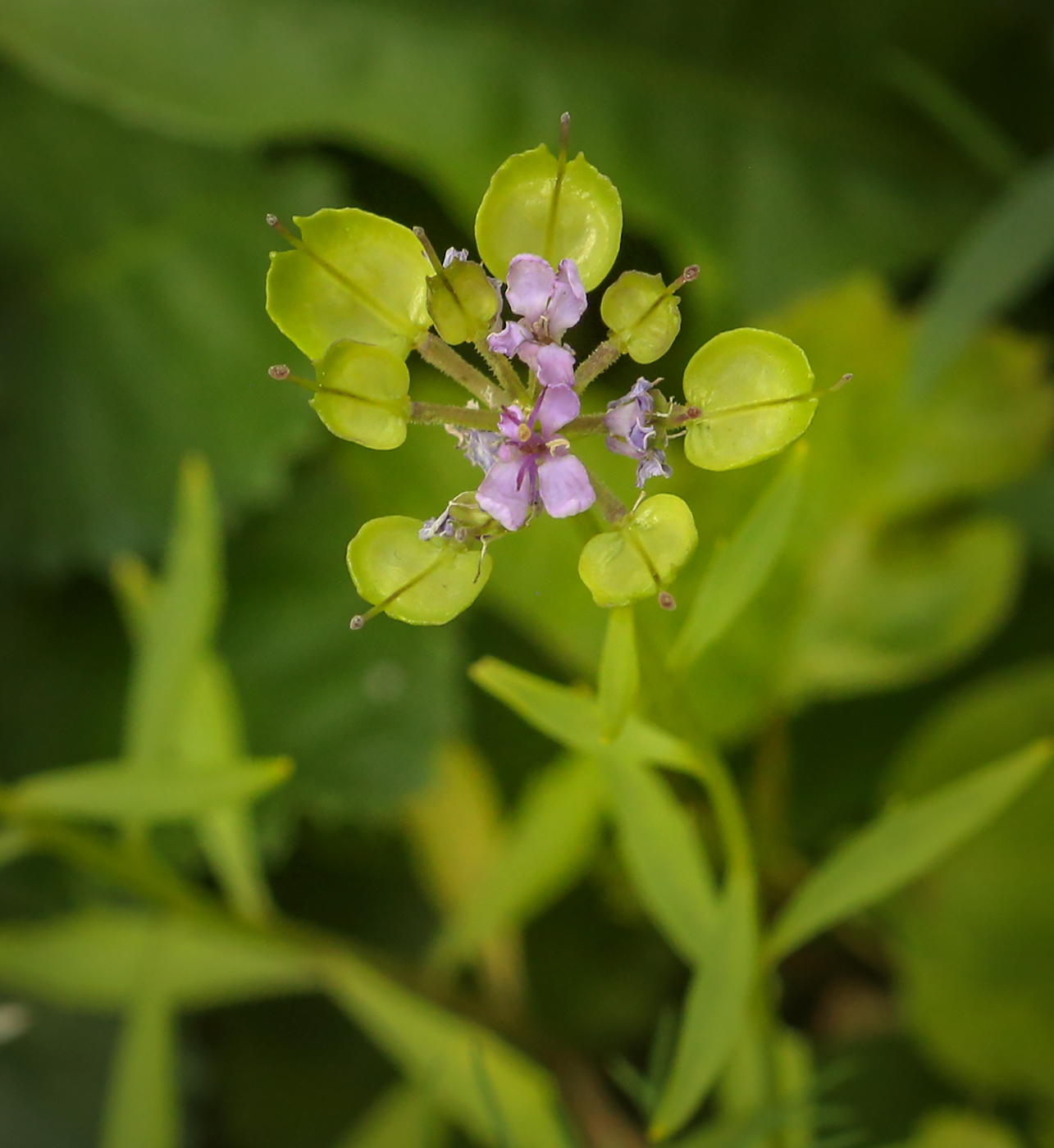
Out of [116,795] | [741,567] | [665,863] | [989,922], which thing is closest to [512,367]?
[741,567]

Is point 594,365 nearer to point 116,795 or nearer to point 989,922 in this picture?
point 116,795

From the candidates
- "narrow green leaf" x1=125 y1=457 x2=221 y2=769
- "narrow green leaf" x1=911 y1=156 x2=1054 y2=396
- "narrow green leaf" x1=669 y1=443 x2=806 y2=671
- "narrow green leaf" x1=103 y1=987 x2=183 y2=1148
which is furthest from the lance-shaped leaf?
"narrow green leaf" x1=911 y1=156 x2=1054 y2=396

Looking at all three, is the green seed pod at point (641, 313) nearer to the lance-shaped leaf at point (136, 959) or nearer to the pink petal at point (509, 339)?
the pink petal at point (509, 339)

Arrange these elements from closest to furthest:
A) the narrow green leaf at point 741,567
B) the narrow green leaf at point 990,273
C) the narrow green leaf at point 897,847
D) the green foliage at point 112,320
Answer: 1. the narrow green leaf at point 741,567
2. the narrow green leaf at point 897,847
3. the narrow green leaf at point 990,273
4. the green foliage at point 112,320

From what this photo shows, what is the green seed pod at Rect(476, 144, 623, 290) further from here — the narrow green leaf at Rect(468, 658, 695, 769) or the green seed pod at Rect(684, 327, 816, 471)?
the narrow green leaf at Rect(468, 658, 695, 769)

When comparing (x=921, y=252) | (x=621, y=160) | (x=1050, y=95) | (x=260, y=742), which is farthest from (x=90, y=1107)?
(x=1050, y=95)

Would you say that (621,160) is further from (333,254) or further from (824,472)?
(333,254)

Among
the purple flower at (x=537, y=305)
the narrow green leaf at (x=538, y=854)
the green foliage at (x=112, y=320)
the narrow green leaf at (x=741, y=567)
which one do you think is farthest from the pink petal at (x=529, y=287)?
the green foliage at (x=112, y=320)
